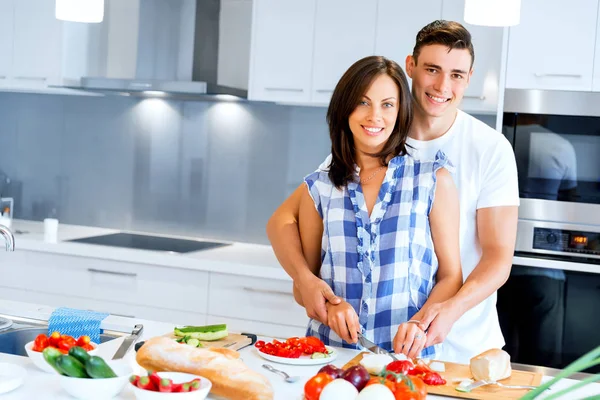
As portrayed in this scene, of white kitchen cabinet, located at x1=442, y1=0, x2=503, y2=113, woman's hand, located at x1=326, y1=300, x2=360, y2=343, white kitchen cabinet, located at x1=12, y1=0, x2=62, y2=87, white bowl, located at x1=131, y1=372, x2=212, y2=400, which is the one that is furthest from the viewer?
white kitchen cabinet, located at x1=12, y1=0, x2=62, y2=87

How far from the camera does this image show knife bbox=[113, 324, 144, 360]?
1683 millimetres

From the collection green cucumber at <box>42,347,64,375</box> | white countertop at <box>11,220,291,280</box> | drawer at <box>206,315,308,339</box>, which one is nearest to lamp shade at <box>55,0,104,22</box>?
green cucumber at <box>42,347,64,375</box>

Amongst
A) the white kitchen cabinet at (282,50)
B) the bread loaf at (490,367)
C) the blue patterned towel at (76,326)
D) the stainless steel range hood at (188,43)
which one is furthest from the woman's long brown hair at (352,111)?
the stainless steel range hood at (188,43)

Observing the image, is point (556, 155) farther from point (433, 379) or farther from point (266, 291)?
point (433, 379)

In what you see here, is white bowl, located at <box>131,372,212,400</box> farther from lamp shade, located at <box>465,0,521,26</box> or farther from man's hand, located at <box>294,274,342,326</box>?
lamp shade, located at <box>465,0,521,26</box>

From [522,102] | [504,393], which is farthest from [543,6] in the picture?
[504,393]

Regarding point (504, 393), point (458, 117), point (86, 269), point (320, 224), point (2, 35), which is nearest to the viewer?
point (504, 393)

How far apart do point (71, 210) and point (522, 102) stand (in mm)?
2542

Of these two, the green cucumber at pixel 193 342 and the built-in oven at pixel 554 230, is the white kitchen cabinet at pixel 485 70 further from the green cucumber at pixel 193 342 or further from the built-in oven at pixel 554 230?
the green cucumber at pixel 193 342

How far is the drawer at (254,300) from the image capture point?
3266 millimetres

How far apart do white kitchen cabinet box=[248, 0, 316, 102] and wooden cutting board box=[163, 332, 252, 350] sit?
1.83 m

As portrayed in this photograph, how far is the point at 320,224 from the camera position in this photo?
6.83 ft

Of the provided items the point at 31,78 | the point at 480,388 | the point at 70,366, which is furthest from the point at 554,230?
the point at 31,78

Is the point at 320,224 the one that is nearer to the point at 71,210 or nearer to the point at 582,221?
the point at 582,221
